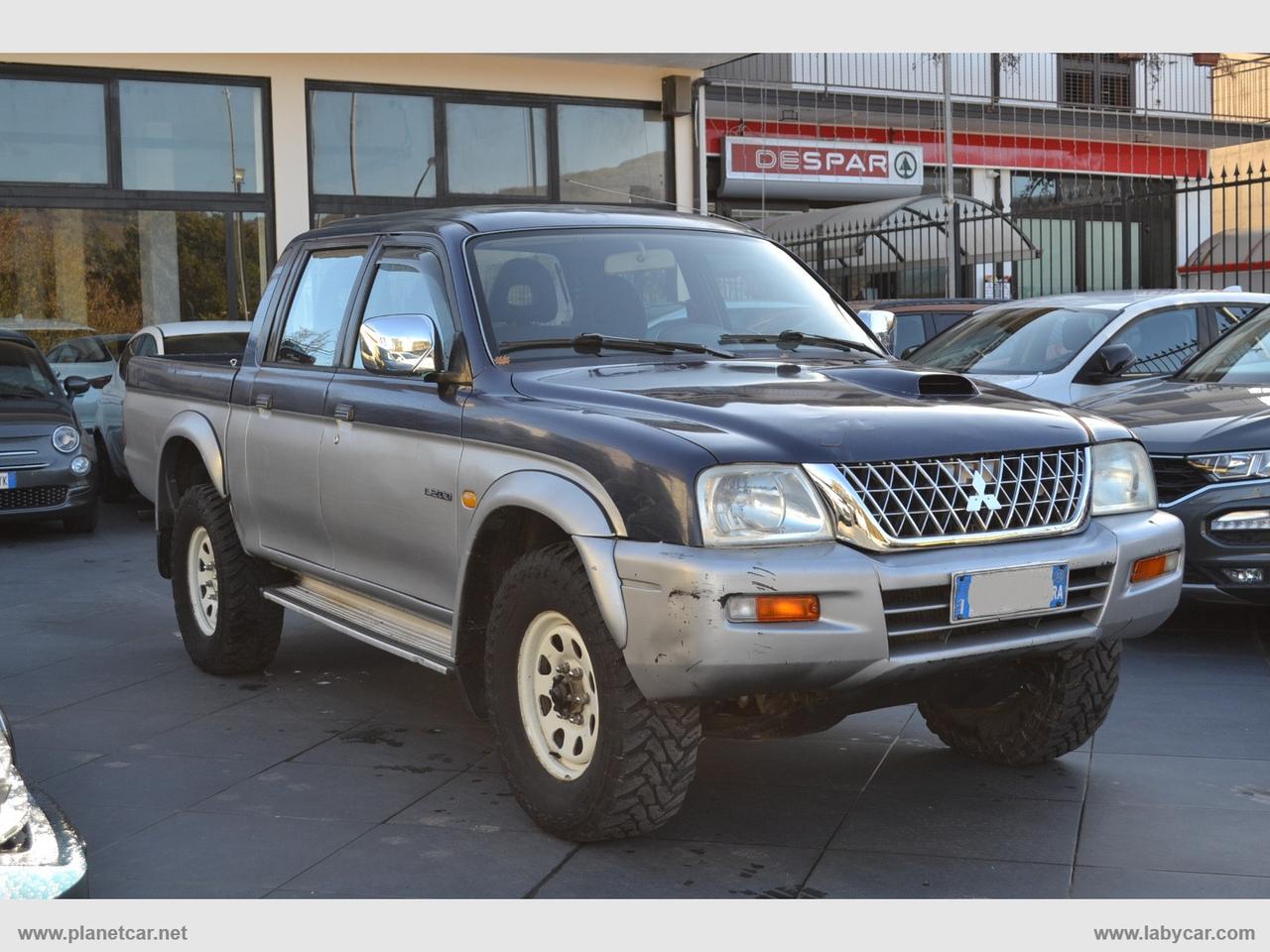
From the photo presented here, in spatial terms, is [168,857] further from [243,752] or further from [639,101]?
[639,101]

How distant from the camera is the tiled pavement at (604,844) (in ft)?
13.8

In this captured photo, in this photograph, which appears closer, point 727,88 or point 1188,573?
point 1188,573

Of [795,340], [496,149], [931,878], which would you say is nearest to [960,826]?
[931,878]

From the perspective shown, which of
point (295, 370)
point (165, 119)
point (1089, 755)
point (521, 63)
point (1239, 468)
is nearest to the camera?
point (1089, 755)

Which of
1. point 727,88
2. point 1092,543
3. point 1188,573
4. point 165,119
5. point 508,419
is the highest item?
point 727,88

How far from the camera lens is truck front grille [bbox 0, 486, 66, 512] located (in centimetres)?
1177

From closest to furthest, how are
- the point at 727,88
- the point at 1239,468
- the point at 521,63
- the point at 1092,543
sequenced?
the point at 1092,543 < the point at 1239,468 < the point at 521,63 < the point at 727,88

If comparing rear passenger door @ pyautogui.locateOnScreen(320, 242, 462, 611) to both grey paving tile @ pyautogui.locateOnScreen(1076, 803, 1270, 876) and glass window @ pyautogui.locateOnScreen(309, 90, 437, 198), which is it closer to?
grey paving tile @ pyautogui.locateOnScreen(1076, 803, 1270, 876)

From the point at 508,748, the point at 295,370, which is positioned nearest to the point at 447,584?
the point at 508,748

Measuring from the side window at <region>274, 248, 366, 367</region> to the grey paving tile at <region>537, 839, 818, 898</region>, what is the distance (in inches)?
93.9

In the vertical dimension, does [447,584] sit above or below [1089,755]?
above

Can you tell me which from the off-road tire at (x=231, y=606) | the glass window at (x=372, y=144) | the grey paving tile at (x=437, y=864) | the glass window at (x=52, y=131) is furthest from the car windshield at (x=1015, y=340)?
the glass window at (x=52, y=131)

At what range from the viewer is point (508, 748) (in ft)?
15.2

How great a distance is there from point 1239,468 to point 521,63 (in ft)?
39.0
